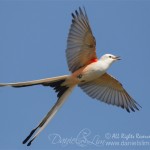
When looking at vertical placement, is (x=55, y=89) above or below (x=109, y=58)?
below

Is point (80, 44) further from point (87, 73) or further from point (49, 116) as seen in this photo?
point (49, 116)

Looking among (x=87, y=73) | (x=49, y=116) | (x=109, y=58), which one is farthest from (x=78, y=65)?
(x=49, y=116)

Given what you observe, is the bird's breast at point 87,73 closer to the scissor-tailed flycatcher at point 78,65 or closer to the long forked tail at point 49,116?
the scissor-tailed flycatcher at point 78,65

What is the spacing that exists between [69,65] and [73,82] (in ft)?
0.97

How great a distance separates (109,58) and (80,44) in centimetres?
54

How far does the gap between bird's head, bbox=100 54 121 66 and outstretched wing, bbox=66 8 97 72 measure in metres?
0.18

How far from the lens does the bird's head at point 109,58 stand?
9250mm

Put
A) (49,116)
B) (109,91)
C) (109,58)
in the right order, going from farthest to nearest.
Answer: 1. (109,91)
2. (109,58)
3. (49,116)

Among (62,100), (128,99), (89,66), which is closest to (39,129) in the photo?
(62,100)

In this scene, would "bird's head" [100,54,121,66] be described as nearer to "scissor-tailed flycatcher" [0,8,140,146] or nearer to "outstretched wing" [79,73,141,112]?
"scissor-tailed flycatcher" [0,8,140,146]

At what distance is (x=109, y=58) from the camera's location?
366 inches

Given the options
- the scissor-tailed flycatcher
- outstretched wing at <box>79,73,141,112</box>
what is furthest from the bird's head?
outstretched wing at <box>79,73,141,112</box>

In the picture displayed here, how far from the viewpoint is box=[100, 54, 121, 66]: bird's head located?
30.3 feet

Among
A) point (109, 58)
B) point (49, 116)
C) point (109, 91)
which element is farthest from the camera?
point (109, 91)
